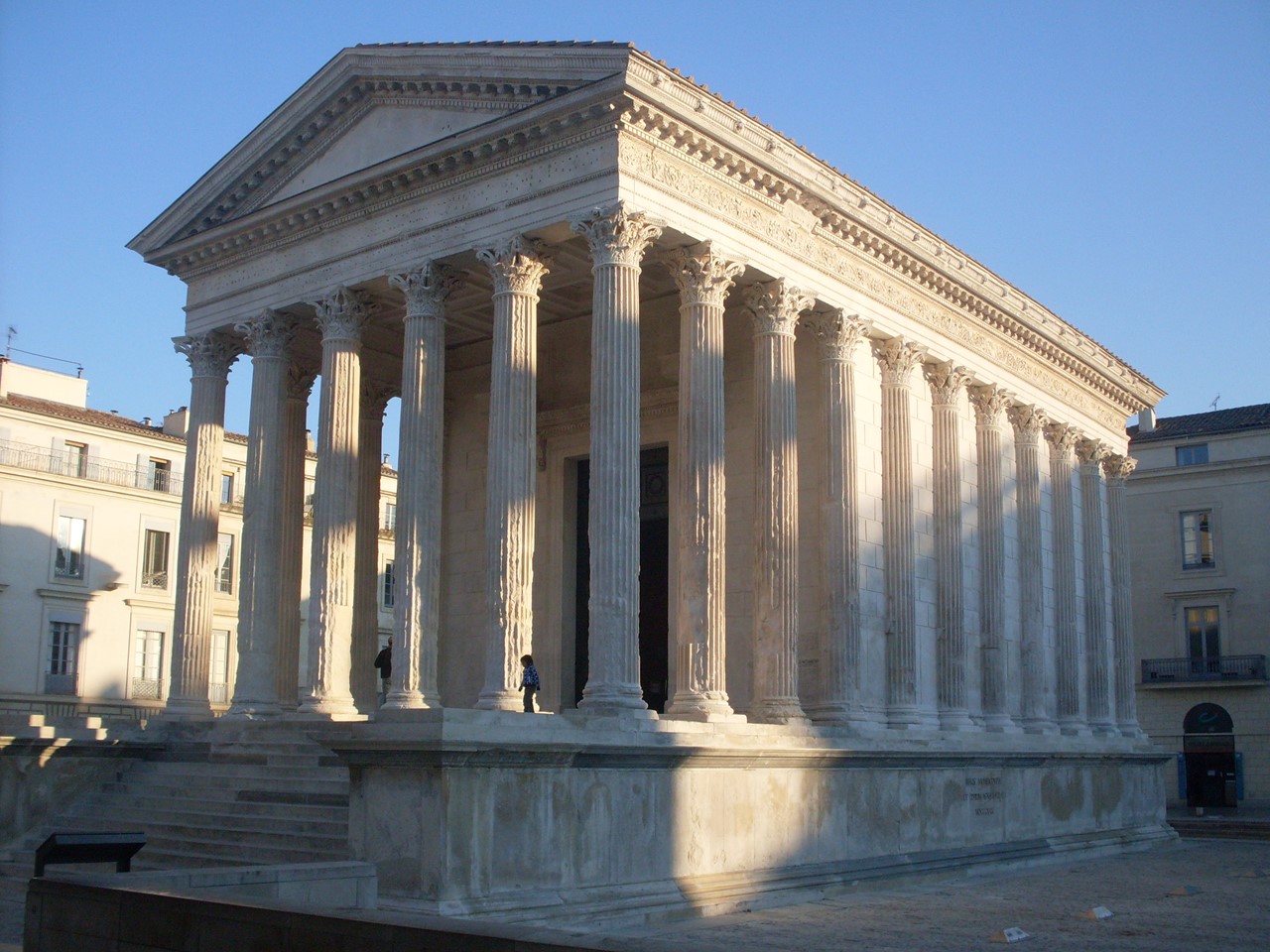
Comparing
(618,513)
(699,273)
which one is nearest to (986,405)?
(699,273)

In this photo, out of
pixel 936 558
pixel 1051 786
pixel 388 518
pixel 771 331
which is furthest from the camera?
pixel 388 518

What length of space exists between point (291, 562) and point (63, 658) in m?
22.3

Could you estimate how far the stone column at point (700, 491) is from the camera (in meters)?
20.4

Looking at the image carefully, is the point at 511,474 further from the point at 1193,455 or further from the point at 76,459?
the point at 1193,455

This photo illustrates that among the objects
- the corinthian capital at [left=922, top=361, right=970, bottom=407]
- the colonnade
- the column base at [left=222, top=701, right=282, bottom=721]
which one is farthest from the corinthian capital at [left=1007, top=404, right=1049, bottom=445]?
the column base at [left=222, top=701, right=282, bottom=721]

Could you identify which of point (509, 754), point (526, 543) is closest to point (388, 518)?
point (526, 543)

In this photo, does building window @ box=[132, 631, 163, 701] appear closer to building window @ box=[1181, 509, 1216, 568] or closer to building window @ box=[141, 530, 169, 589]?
building window @ box=[141, 530, 169, 589]

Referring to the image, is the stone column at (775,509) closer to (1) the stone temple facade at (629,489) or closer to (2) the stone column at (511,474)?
(1) the stone temple facade at (629,489)

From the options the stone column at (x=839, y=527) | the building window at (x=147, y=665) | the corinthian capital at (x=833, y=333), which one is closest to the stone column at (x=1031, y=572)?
the stone column at (x=839, y=527)

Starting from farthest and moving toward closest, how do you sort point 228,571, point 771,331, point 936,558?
point 228,571, point 936,558, point 771,331

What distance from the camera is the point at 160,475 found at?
4934 centimetres

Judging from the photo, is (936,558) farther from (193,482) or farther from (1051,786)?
(193,482)

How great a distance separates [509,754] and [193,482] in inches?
465

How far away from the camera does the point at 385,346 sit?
29.4m
